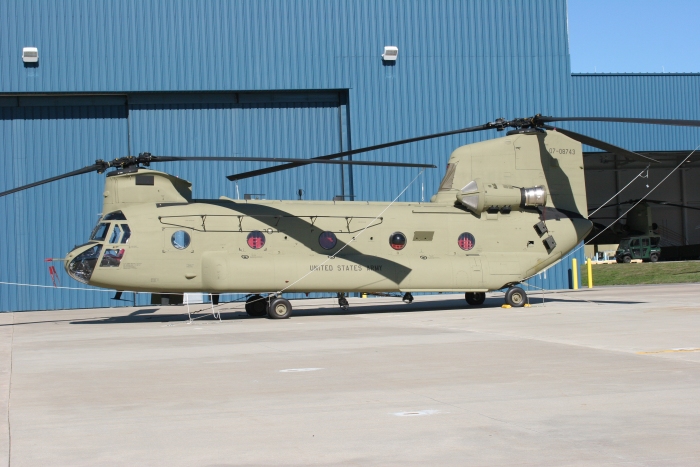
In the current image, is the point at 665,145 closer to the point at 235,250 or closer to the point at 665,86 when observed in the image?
the point at 665,86

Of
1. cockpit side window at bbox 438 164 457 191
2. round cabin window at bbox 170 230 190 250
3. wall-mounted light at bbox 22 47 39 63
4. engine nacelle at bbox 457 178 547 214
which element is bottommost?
round cabin window at bbox 170 230 190 250

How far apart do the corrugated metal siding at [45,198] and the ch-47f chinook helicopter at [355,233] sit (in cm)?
862

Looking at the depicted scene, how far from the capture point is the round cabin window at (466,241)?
19438mm

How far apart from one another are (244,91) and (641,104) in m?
17.4

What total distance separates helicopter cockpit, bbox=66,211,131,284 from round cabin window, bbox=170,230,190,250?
1002 mm

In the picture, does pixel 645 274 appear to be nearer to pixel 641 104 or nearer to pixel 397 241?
pixel 641 104

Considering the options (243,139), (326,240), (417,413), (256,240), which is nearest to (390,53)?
(243,139)

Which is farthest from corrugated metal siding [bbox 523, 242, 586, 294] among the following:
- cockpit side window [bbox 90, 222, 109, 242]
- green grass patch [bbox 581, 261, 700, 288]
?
cockpit side window [bbox 90, 222, 109, 242]

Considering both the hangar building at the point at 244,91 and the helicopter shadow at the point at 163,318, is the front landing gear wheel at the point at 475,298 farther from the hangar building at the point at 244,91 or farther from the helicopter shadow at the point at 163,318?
the helicopter shadow at the point at 163,318

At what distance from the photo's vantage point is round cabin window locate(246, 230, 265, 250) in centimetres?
1805

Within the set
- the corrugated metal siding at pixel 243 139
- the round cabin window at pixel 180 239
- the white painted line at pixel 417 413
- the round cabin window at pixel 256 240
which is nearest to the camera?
the white painted line at pixel 417 413

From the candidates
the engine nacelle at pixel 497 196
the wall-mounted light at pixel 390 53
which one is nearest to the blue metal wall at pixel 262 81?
the wall-mounted light at pixel 390 53

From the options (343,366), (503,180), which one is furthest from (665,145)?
(343,366)

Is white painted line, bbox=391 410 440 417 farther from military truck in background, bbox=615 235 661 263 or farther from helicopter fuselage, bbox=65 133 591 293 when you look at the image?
military truck in background, bbox=615 235 661 263
